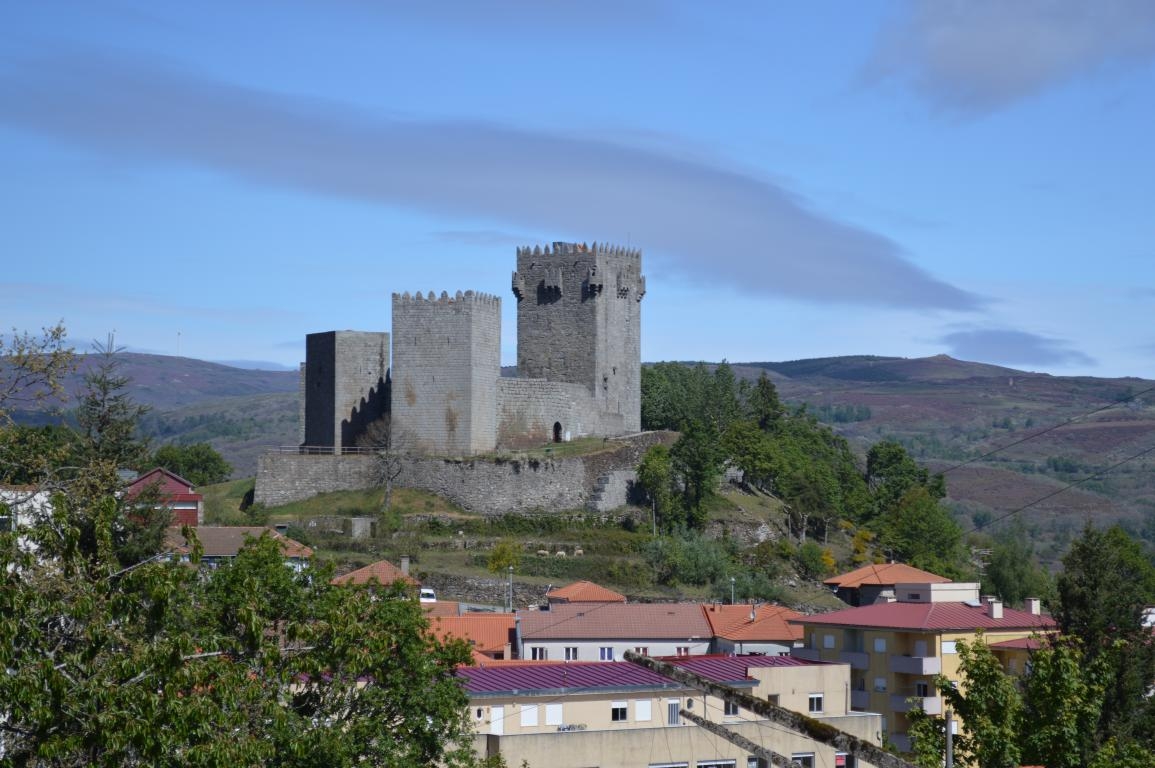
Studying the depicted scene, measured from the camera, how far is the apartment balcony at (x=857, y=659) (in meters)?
49.4

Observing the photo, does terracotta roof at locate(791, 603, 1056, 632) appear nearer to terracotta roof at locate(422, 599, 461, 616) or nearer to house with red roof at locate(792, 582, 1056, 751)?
house with red roof at locate(792, 582, 1056, 751)

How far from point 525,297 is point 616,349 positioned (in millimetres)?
4951

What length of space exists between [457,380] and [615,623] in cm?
1892

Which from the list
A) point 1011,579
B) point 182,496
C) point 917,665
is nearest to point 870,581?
point 1011,579

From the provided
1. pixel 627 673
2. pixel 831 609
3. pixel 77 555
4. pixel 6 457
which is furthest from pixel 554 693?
pixel 831 609

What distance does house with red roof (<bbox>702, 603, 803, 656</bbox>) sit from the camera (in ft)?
164

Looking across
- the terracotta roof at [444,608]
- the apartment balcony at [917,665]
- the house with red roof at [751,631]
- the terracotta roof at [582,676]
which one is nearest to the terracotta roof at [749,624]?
the house with red roof at [751,631]

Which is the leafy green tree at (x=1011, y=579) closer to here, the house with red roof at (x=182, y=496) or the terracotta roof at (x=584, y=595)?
the terracotta roof at (x=584, y=595)

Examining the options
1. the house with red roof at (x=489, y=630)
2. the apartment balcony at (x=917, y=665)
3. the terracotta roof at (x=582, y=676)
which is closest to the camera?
the terracotta roof at (x=582, y=676)

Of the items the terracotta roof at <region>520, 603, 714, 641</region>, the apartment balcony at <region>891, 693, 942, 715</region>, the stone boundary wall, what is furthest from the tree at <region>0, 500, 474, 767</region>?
the stone boundary wall

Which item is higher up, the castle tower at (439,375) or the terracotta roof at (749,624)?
the castle tower at (439,375)

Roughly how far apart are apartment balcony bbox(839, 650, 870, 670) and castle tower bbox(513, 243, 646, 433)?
86.8ft

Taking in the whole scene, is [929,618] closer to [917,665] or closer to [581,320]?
[917,665]

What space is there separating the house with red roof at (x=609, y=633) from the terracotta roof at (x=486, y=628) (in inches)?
21.1
